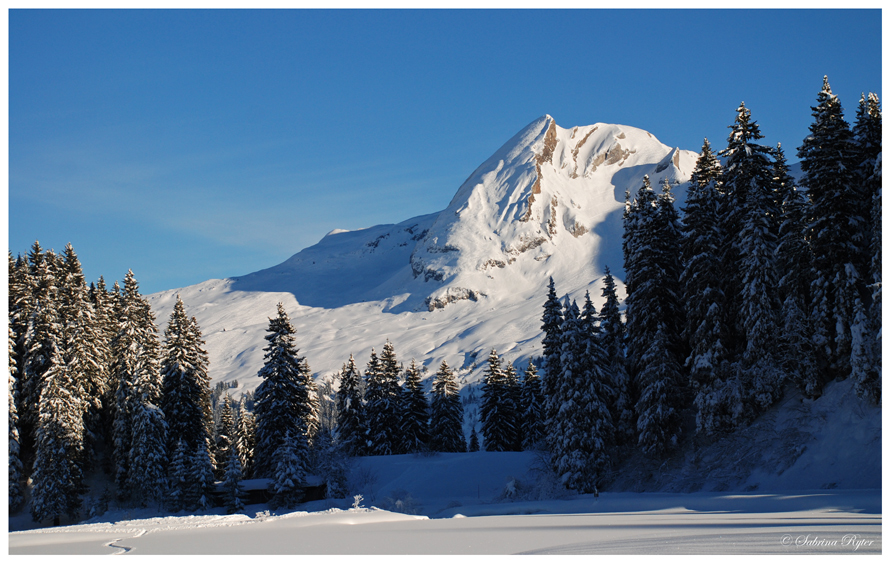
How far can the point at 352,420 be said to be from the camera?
204 feet

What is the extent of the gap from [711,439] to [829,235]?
12.9 m

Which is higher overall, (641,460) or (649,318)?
(649,318)

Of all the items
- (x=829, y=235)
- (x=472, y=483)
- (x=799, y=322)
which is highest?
(x=829, y=235)

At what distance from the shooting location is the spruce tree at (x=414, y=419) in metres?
62.1

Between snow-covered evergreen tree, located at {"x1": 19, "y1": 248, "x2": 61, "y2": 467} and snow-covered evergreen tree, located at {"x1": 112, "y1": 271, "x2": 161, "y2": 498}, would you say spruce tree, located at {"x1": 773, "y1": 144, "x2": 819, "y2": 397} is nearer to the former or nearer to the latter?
snow-covered evergreen tree, located at {"x1": 112, "y1": 271, "x2": 161, "y2": 498}

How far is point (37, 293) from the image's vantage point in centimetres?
4981

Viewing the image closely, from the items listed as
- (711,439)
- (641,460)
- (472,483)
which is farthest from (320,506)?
(711,439)

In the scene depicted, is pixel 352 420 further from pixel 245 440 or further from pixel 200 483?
pixel 200 483

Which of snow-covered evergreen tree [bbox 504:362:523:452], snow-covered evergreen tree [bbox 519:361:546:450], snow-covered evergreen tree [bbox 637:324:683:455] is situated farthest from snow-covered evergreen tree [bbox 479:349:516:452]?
snow-covered evergreen tree [bbox 637:324:683:455]

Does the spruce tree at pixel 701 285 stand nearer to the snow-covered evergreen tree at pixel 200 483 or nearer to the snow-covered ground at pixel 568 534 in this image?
the snow-covered ground at pixel 568 534

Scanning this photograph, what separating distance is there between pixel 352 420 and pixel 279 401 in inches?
673

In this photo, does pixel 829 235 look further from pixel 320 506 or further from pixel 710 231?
pixel 320 506

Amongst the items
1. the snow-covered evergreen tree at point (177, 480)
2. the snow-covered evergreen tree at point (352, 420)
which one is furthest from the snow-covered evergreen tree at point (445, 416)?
the snow-covered evergreen tree at point (177, 480)

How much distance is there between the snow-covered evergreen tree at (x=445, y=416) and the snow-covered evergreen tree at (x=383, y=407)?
14.2ft
